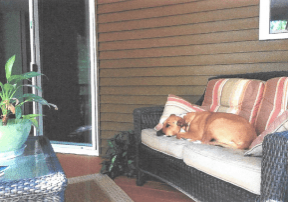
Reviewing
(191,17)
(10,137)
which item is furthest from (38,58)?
(10,137)

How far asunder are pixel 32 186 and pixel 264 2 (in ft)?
7.85

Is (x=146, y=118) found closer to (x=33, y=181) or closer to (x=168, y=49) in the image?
(x=168, y=49)

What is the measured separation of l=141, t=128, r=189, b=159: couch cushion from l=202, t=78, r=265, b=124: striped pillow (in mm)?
465

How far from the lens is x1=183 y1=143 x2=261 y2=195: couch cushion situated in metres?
1.22

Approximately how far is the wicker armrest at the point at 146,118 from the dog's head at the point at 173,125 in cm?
27

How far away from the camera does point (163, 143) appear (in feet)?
6.42

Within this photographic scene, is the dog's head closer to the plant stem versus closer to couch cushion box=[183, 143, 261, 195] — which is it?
couch cushion box=[183, 143, 261, 195]

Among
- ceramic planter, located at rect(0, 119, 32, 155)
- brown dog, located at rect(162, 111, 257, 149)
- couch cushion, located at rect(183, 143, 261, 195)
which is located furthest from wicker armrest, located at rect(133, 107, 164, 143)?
ceramic planter, located at rect(0, 119, 32, 155)

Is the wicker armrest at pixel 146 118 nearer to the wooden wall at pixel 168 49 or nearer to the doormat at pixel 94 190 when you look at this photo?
the doormat at pixel 94 190

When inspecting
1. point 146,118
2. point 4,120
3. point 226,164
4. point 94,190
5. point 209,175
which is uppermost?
point 4,120

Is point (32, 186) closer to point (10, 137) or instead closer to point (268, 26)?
point (10, 137)

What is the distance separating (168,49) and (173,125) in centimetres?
121

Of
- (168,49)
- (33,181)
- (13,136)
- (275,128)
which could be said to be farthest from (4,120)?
(168,49)

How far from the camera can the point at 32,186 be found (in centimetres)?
106
